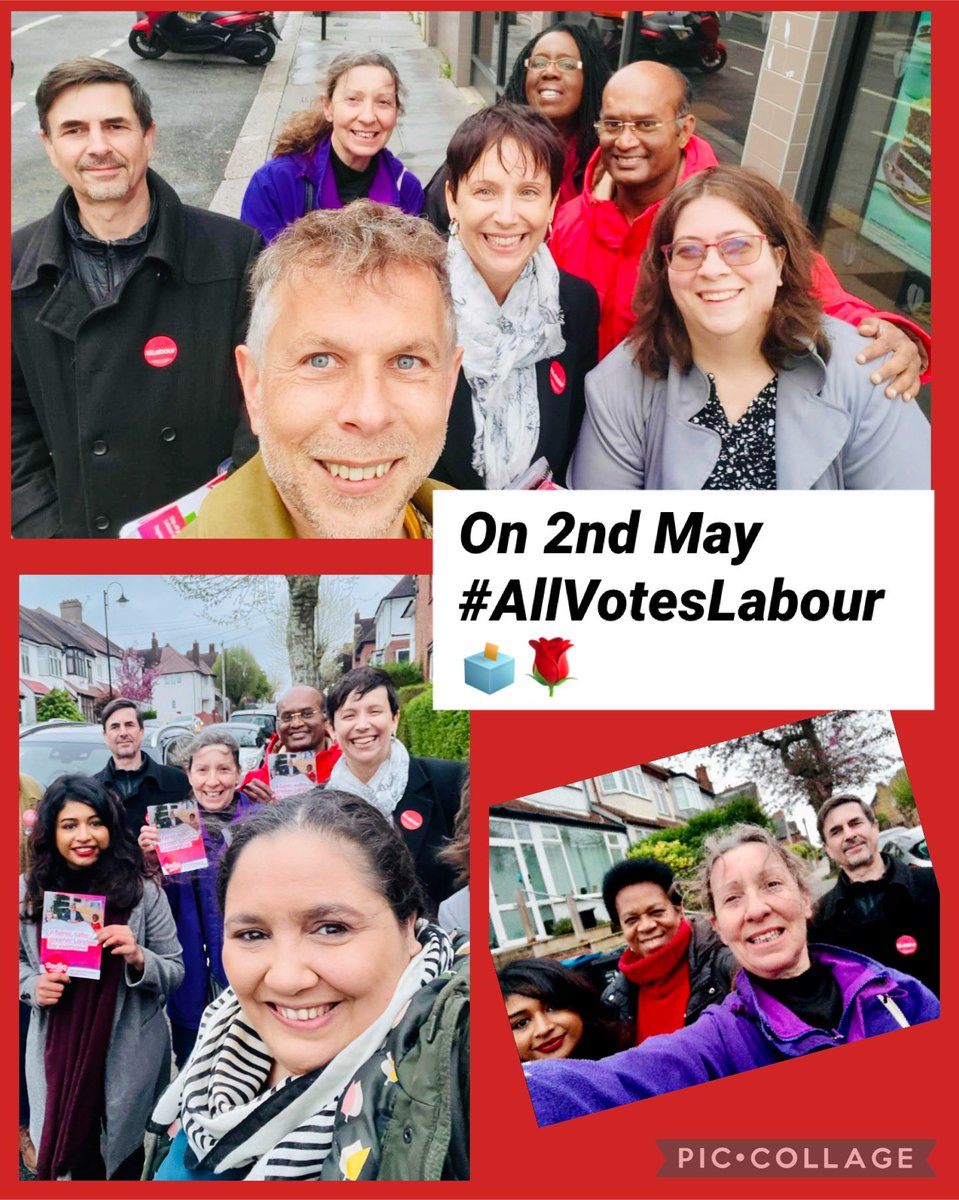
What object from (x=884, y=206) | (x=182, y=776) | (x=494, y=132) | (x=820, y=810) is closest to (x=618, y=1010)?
(x=820, y=810)

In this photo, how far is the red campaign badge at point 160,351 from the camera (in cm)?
326

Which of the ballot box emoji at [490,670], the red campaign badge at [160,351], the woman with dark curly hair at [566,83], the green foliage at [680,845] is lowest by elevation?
the green foliage at [680,845]

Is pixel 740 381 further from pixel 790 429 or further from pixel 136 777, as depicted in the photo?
pixel 136 777

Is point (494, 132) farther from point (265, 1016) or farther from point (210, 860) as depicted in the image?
point (265, 1016)

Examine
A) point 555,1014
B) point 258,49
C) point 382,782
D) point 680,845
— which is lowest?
point 555,1014

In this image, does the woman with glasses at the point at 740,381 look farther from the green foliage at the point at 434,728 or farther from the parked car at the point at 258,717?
the parked car at the point at 258,717

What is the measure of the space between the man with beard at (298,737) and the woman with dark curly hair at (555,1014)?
774 millimetres

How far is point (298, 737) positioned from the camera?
10.6 feet

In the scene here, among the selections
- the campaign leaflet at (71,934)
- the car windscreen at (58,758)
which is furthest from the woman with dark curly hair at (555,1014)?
the car windscreen at (58,758)

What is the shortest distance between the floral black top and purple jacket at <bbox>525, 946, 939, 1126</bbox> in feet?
4.34

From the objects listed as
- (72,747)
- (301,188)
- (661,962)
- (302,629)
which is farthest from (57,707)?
(661,962)

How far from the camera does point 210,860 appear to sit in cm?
324

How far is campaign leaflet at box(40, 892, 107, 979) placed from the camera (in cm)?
325

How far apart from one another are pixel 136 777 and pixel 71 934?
0.49 meters
